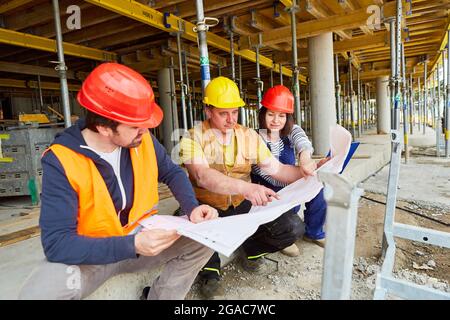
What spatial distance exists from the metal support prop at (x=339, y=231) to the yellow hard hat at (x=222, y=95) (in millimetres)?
1425

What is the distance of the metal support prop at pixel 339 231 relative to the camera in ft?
3.25

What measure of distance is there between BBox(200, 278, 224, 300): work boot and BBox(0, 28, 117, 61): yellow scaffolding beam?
5014 millimetres

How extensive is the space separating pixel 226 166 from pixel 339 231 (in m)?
1.45

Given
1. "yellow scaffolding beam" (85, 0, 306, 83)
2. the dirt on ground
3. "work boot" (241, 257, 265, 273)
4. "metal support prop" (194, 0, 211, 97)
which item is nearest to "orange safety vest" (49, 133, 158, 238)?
the dirt on ground

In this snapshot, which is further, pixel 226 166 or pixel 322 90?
pixel 322 90

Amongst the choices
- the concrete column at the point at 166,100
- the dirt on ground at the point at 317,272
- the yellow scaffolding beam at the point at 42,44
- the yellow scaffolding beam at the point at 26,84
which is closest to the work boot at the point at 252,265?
the dirt on ground at the point at 317,272

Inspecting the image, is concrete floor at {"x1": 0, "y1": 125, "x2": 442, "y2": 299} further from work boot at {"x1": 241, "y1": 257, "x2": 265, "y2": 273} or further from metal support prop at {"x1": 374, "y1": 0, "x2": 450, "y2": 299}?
work boot at {"x1": 241, "y1": 257, "x2": 265, "y2": 273}

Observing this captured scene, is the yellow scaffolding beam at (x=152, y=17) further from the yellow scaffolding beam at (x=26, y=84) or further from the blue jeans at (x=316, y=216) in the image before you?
the yellow scaffolding beam at (x=26, y=84)

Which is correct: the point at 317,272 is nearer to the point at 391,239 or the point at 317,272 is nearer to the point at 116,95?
→ the point at 391,239

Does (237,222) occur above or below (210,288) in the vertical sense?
above

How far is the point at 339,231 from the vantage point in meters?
1.01

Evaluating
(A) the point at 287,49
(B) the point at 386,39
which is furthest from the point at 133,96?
(A) the point at 287,49

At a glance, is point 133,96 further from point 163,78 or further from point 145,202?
point 163,78

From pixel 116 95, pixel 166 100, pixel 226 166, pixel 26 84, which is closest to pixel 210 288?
pixel 226 166
